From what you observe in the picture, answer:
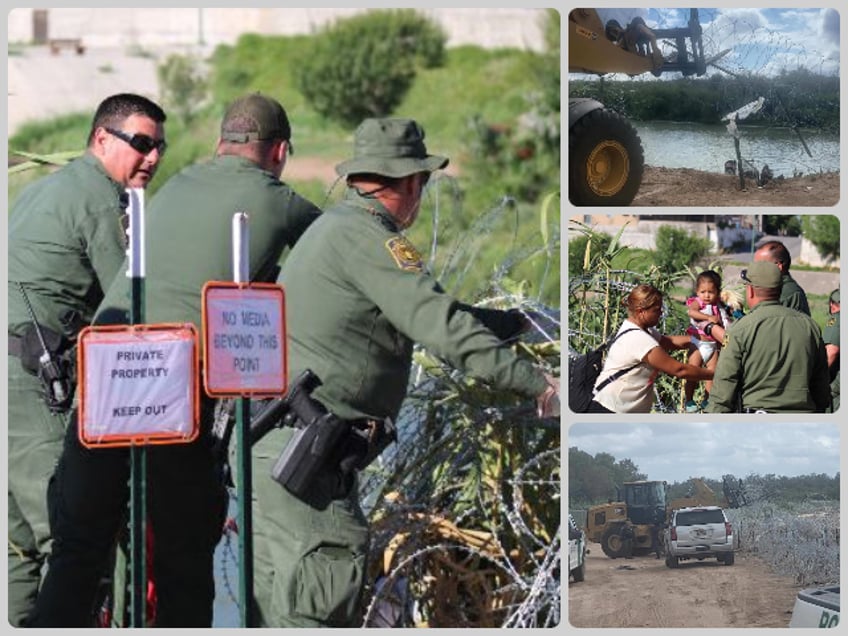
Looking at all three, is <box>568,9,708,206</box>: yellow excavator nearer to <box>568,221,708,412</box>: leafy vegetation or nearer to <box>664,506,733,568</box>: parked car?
<box>568,221,708,412</box>: leafy vegetation

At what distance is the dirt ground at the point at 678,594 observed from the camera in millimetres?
6352

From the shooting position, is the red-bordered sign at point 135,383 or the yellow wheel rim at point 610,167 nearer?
the red-bordered sign at point 135,383

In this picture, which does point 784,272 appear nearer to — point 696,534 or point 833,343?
point 833,343

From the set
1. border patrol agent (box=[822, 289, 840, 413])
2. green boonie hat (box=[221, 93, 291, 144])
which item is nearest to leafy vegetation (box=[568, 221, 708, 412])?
border patrol agent (box=[822, 289, 840, 413])

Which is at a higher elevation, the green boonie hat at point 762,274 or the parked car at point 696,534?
the green boonie hat at point 762,274

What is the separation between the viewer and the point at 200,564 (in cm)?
640

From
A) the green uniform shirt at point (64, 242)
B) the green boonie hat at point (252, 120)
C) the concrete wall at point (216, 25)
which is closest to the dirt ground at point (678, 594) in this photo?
the green boonie hat at point (252, 120)

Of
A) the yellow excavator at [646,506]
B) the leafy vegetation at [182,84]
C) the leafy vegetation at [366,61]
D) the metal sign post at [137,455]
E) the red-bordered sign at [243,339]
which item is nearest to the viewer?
the metal sign post at [137,455]

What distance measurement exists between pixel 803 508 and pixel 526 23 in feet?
85.4

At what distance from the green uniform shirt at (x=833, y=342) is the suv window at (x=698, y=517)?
49 centimetres

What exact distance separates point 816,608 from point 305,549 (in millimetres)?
1666

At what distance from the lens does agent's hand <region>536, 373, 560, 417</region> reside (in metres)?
5.91

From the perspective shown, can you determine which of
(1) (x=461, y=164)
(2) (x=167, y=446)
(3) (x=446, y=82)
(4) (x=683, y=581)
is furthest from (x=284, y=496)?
(3) (x=446, y=82)

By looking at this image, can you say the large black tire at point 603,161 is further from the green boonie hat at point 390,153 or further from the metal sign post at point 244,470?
the metal sign post at point 244,470
